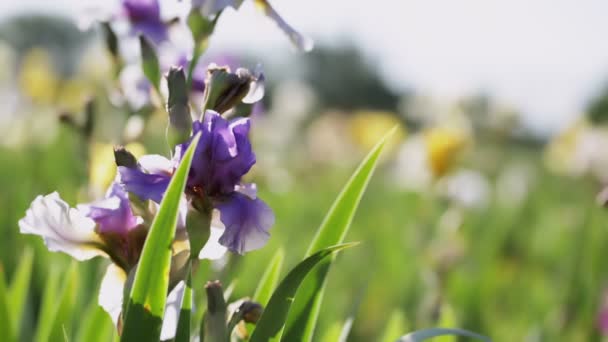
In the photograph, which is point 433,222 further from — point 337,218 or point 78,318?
point 337,218

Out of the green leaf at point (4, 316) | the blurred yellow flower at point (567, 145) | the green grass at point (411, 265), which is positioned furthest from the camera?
the blurred yellow flower at point (567, 145)

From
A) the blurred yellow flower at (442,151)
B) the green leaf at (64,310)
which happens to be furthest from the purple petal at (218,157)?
the blurred yellow flower at (442,151)

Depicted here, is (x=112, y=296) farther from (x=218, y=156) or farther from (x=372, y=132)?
(x=372, y=132)

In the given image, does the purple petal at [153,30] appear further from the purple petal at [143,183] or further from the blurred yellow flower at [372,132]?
the blurred yellow flower at [372,132]

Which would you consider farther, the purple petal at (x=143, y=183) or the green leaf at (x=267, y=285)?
the green leaf at (x=267, y=285)

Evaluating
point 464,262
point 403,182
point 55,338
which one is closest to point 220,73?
point 55,338

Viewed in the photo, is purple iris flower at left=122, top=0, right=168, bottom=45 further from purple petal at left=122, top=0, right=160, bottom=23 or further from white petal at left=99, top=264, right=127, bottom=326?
white petal at left=99, top=264, right=127, bottom=326
